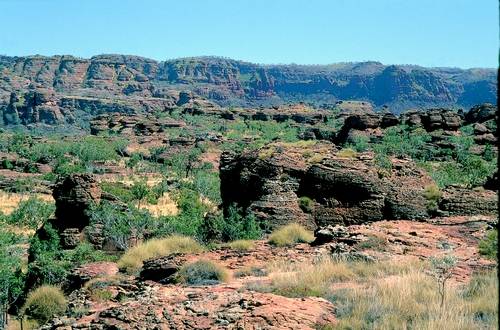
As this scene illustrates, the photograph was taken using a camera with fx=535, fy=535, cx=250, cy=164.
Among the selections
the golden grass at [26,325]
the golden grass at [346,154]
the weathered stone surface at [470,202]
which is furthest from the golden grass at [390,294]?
the golden grass at [346,154]

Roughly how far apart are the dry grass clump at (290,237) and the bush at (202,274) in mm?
4293

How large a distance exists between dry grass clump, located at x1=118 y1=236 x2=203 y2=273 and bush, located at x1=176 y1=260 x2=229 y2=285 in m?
2.84

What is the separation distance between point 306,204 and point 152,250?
7358 millimetres

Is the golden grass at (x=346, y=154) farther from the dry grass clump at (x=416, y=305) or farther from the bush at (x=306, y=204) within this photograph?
the dry grass clump at (x=416, y=305)

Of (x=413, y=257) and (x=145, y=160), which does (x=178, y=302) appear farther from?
(x=145, y=160)

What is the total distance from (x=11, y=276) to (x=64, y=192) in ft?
38.2

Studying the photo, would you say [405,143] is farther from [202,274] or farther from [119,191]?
[202,274]

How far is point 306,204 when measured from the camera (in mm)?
20672

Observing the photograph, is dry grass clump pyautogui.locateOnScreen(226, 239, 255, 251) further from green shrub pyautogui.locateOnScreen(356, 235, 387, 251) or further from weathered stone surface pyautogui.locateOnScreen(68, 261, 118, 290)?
weathered stone surface pyautogui.locateOnScreen(68, 261, 118, 290)

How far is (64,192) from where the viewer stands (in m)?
27.8

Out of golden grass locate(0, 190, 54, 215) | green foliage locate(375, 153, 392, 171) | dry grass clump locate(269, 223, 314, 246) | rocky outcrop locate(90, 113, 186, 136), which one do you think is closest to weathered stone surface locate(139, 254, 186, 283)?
dry grass clump locate(269, 223, 314, 246)

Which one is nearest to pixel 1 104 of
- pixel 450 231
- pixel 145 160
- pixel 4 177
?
pixel 145 160

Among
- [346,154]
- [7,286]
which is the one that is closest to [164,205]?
[346,154]

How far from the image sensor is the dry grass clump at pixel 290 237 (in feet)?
51.9
